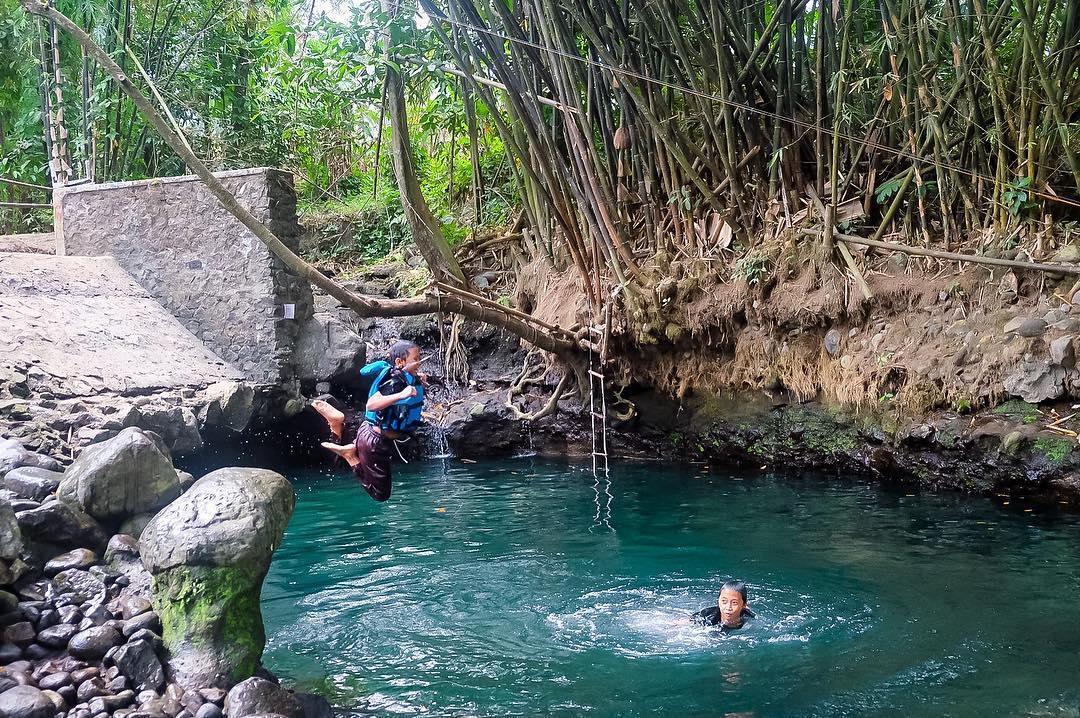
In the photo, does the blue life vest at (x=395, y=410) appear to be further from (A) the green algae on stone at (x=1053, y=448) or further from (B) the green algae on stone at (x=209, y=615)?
(A) the green algae on stone at (x=1053, y=448)

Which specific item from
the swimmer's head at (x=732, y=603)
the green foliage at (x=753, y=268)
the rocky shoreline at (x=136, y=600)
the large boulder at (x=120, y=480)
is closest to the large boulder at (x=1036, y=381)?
the green foliage at (x=753, y=268)

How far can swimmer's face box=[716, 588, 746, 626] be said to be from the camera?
521 cm

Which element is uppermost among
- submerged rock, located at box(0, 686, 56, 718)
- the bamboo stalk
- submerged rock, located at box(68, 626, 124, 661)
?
the bamboo stalk

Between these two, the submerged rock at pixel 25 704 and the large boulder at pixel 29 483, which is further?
the large boulder at pixel 29 483

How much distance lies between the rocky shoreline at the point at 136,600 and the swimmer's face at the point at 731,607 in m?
2.27

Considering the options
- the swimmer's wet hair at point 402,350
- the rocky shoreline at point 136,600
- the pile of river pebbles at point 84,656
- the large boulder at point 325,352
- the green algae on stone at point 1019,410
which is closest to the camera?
the pile of river pebbles at point 84,656

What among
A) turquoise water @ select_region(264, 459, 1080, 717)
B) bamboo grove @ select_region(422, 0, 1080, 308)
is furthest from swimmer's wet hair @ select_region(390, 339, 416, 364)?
bamboo grove @ select_region(422, 0, 1080, 308)

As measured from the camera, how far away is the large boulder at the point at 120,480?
4855mm

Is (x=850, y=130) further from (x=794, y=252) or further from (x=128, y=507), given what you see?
(x=128, y=507)

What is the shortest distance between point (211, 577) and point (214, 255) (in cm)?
681

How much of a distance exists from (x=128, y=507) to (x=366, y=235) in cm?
1020

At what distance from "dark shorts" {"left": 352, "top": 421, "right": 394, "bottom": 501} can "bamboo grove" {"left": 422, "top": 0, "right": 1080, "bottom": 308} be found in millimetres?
3996

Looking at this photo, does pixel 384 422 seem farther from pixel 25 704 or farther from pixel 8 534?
pixel 25 704

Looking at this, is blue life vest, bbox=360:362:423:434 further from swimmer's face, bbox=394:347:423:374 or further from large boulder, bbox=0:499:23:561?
large boulder, bbox=0:499:23:561
